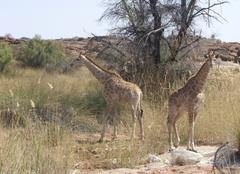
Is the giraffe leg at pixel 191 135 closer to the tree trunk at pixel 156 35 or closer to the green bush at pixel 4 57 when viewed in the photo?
the tree trunk at pixel 156 35

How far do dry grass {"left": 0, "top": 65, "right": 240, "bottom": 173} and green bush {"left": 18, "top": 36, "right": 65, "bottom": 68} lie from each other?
18.6 m

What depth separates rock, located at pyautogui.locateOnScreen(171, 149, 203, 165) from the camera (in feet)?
31.4

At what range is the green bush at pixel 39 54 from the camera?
38.4 metres

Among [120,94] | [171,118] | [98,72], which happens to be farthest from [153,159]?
[98,72]

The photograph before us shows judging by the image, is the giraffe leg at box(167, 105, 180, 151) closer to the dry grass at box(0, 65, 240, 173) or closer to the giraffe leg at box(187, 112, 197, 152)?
the dry grass at box(0, 65, 240, 173)

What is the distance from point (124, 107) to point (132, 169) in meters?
6.27

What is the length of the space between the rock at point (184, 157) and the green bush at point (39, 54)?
1114 inches

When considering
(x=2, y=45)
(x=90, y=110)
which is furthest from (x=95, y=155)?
(x=2, y=45)

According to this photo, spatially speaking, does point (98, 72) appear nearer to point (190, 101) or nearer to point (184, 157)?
point (190, 101)

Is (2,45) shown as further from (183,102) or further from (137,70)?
(183,102)

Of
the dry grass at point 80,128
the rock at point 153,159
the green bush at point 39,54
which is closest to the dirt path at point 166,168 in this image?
the rock at point 153,159

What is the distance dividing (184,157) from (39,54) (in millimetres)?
29920

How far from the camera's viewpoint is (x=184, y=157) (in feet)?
31.7

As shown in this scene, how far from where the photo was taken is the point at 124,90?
12680 millimetres
